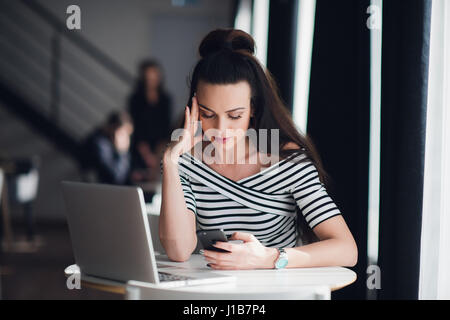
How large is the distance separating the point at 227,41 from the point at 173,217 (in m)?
0.59

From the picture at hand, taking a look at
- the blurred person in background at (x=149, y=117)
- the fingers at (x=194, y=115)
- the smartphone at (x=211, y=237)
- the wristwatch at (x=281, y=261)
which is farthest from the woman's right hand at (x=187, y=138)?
the blurred person in background at (x=149, y=117)

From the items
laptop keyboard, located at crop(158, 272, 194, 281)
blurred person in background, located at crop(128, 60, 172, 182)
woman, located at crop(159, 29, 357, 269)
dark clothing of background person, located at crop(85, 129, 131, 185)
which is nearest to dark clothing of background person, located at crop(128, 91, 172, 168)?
blurred person in background, located at crop(128, 60, 172, 182)

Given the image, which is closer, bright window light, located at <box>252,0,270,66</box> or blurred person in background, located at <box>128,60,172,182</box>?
bright window light, located at <box>252,0,270,66</box>

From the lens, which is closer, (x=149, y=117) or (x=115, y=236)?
(x=115, y=236)

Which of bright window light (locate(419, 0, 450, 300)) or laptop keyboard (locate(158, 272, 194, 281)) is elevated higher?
bright window light (locate(419, 0, 450, 300))

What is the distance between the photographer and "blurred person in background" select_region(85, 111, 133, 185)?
18.3 feet

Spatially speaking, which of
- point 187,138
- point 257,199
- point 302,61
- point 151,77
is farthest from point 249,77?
point 151,77

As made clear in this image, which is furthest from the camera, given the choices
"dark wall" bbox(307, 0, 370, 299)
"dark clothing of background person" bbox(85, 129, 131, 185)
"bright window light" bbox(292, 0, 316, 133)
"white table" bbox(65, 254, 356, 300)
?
→ "dark clothing of background person" bbox(85, 129, 131, 185)

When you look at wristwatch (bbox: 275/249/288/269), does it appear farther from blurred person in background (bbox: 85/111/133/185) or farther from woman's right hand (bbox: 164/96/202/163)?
blurred person in background (bbox: 85/111/133/185)

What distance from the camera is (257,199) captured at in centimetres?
184

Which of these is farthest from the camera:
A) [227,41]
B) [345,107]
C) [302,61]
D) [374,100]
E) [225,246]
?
[302,61]

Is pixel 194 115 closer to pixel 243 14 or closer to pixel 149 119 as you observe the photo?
pixel 149 119

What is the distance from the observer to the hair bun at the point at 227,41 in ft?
6.18

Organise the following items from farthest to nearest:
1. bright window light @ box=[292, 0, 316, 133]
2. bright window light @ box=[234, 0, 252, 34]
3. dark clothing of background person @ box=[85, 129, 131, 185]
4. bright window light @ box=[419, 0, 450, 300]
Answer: bright window light @ box=[234, 0, 252, 34], dark clothing of background person @ box=[85, 129, 131, 185], bright window light @ box=[292, 0, 316, 133], bright window light @ box=[419, 0, 450, 300]
